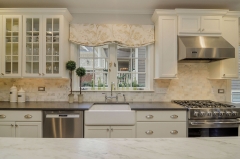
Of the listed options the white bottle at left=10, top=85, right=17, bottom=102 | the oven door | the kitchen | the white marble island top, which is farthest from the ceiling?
the white marble island top

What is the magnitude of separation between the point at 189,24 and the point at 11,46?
2939mm

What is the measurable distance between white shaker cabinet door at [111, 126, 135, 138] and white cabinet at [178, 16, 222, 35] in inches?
68.3

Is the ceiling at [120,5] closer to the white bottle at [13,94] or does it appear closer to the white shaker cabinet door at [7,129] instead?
the white bottle at [13,94]

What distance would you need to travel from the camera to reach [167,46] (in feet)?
8.80

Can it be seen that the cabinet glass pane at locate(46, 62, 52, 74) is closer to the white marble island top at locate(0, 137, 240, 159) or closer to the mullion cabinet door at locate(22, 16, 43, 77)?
the mullion cabinet door at locate(22, 16, 43, 77)

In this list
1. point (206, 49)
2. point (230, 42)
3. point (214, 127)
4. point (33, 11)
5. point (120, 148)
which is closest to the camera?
point (120, 148)

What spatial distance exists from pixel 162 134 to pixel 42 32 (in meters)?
2.47


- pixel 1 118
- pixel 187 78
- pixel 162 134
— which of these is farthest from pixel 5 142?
pixel 187 78

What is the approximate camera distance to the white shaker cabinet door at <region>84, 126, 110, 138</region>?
2320 millimetres

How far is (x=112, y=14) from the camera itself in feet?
9.91

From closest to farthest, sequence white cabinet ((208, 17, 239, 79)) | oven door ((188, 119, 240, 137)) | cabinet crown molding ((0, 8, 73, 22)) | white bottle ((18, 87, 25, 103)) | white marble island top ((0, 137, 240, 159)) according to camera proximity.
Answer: white marble island top ((0, 137, 240, 159)) → oven door ((188, 119, 240, 137)) → cabinet crown molding ((0, 8, 73, 22)) → white cabinet ((208, 17, 239, 79)) → white bottle ((18, 87, 25, 103))

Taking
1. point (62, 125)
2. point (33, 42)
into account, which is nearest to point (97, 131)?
point (62, 125)

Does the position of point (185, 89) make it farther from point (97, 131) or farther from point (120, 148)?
point (120, 148)

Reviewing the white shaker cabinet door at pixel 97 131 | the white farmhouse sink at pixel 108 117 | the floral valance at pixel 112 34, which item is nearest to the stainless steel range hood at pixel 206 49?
the floral valance at pixel 112 34
